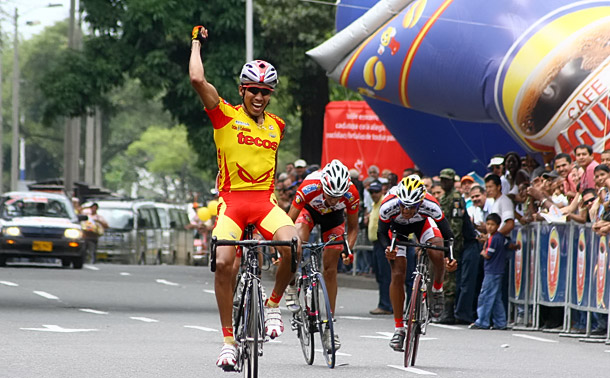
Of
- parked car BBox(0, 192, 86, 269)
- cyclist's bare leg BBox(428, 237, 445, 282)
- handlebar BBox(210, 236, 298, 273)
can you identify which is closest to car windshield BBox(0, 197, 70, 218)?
parked car BBox(0, 192, 86, 269)

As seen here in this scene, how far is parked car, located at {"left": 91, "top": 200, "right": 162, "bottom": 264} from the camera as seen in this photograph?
120 feet

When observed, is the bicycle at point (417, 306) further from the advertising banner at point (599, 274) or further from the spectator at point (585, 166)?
the spectator at point (585, 166)

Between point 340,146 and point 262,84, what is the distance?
21859 mm

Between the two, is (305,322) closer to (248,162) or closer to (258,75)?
(248,162)

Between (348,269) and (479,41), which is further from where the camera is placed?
(348,269)

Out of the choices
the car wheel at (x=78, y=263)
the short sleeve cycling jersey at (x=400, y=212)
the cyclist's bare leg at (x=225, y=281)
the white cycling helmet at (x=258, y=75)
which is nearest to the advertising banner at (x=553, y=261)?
the short sleeve cycling jersey at (x=400, y=212)

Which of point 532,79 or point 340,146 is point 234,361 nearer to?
point 532,79

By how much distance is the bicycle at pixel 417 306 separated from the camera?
12320 millimetres

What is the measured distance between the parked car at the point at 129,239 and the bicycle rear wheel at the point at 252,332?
86.6ft

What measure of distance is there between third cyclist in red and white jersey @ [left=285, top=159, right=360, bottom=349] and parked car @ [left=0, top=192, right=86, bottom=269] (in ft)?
50.1

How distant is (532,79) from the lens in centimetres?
2066

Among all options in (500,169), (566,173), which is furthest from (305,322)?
(500,169)

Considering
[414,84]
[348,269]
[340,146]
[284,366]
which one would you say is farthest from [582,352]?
[340,146]

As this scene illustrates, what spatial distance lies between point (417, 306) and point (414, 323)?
0.61ft
